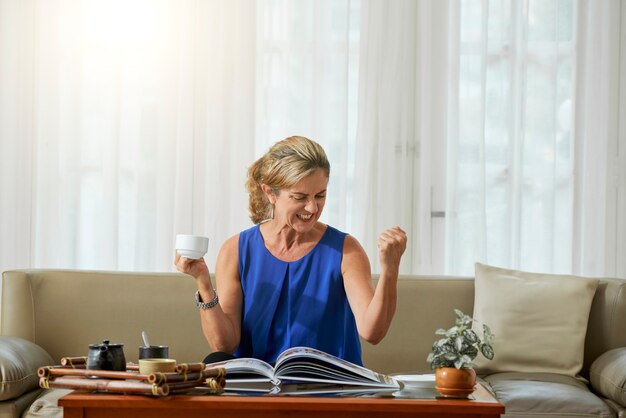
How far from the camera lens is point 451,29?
13.2 feet

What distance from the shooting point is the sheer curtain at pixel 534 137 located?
3.97m

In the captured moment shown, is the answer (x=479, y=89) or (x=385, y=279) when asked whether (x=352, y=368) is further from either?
(x=479, y=89)

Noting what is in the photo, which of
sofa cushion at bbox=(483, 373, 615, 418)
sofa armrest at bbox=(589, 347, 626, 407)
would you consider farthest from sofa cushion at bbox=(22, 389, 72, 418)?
sofa armrest at bbox=(589, 347, 626, 407)

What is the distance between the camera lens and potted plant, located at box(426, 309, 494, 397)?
1747 mm

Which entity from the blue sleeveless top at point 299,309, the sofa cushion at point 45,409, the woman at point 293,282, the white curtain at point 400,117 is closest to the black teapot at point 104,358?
the woman at point 293,282

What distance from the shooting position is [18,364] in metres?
2.82

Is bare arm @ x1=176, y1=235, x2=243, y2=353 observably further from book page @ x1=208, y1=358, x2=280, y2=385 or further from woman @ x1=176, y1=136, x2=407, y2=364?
book page @ x1=208, y1=358, x2=280, y2=385

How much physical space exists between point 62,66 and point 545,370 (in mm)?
2506

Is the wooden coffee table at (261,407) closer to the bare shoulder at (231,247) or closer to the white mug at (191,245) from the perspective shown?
the white mug at (191,245)

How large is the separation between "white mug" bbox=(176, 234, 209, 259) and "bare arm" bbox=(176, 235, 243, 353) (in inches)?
2.9

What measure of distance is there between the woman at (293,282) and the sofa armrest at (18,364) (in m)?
0.75

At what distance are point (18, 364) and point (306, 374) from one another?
1336 millimetres

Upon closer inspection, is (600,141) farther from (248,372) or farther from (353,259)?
(248,372)

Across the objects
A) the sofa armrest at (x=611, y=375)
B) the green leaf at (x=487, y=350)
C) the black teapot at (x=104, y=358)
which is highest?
the green leaf at (x=487, y=350)
